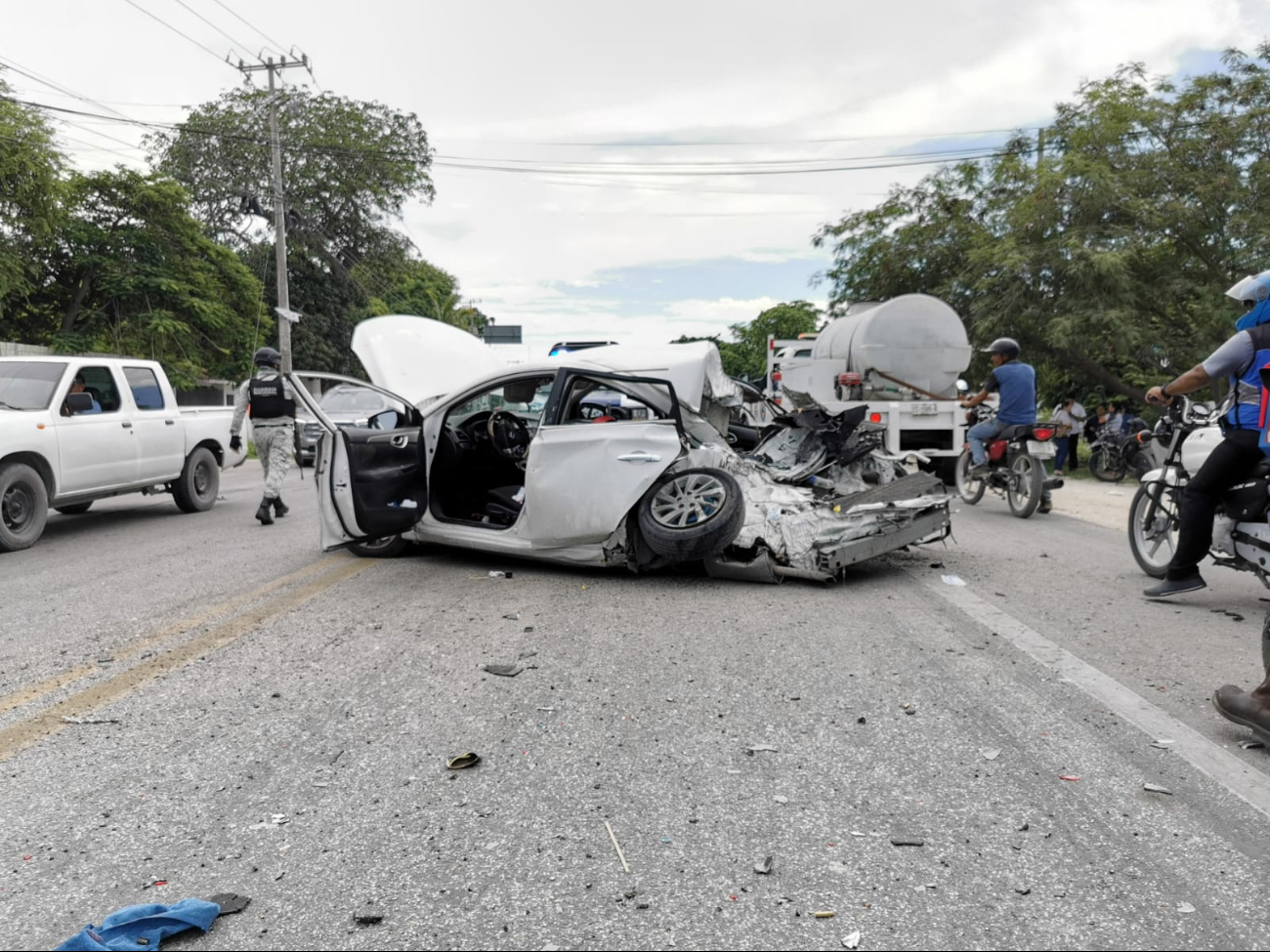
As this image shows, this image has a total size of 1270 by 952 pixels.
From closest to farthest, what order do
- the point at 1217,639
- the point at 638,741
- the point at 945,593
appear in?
the point at 638,741 → the point at 1217,639 → the point at 945,593

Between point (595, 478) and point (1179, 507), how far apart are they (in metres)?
3.79

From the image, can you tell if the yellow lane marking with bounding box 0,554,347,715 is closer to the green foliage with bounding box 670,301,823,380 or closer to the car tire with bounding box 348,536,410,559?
the car tire with bounding box 348,536,410,559

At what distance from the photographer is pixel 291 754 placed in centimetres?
342

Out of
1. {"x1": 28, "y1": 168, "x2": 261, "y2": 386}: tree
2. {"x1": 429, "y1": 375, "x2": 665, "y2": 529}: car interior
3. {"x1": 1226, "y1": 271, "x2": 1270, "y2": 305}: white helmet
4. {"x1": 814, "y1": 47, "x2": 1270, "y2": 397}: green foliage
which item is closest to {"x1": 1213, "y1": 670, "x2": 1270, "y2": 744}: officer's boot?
{"x1": 1226, "y1": 271, "x2": 1270, "y2": 305}: white helmet

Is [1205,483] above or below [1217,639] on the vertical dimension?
above

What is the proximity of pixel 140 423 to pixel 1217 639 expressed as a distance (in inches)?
391

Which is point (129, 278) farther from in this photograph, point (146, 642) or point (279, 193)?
point (146, 642)

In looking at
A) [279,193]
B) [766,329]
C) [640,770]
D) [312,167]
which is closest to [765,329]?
[766,329]

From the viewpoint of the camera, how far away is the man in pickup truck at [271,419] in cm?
1005

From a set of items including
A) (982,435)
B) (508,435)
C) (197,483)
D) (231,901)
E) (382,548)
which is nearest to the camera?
(231,901)

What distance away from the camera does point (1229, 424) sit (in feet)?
18.1

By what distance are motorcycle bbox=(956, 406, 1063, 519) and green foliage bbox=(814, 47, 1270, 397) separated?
8989mm

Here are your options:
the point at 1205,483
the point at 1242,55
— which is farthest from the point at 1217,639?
the point at 1242,55

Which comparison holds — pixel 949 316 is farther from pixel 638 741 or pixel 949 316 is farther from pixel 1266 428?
pixel 638 741
